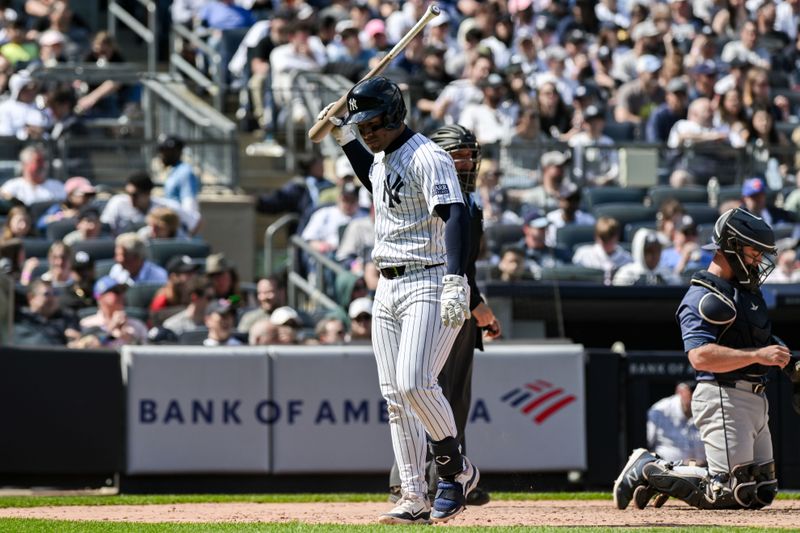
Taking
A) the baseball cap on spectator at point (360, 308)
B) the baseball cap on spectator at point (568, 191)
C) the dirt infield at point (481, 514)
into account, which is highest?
the baseball cap on spectator at point (568, 191)

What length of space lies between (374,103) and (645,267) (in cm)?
672

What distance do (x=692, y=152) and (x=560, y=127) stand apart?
149 cm

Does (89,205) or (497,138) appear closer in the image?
(89,205)

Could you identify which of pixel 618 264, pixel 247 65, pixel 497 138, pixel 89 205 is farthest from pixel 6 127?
pixel 618 264

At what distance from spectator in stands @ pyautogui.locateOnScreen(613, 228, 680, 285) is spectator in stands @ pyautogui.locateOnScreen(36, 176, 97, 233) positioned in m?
4.52

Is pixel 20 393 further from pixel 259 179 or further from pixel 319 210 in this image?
pixel 259 179

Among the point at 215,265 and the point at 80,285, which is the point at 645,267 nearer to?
the point at 215,265

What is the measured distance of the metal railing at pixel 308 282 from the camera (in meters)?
13.6

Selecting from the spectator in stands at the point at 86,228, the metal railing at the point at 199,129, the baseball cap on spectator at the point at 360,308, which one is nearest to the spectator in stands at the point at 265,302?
the baseball cap on spectator at the point at 360,308

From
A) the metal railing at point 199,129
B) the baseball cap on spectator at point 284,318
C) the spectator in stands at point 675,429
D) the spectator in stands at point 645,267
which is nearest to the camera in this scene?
Result: the spectator in stands at point 675,429

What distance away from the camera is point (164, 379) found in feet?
37.5

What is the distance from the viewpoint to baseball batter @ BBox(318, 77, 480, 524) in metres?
6.95

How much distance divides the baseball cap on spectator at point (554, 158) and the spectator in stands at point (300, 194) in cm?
195

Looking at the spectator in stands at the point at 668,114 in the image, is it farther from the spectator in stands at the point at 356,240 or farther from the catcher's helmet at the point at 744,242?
the catcher's helmet at the point at 744,242
